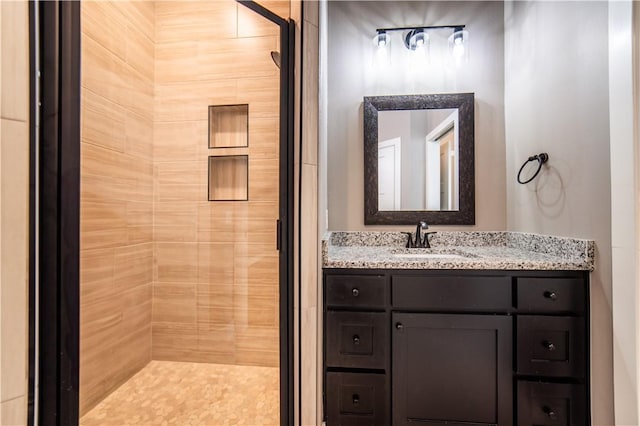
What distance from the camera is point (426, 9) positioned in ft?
6.70

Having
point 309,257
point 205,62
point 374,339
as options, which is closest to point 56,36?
point 205,62

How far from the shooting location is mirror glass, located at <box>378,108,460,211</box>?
2010mm

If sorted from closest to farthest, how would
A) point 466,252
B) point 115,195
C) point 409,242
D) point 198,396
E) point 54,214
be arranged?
point 54,214 < point 115,195 < point 198,396 < point 466,252 < point 409,242

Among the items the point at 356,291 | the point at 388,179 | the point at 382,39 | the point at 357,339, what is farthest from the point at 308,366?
the point at 382,39

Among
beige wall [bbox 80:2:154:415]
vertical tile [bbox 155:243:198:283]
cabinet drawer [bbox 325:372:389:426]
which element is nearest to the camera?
beige wall [bbox 80:2:154:415]

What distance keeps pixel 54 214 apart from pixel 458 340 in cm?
157

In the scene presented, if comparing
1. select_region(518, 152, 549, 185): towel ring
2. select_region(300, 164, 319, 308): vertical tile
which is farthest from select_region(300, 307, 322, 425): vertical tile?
select_region(518, 152, 549, 185): towel ring

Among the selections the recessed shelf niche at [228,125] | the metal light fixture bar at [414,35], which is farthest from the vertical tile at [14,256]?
the metal light fixture bar at [414,35]

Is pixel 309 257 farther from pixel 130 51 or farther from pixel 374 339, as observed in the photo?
pixel 130 51

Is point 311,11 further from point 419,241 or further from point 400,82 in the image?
point 419,241

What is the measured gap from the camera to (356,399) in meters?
1.43

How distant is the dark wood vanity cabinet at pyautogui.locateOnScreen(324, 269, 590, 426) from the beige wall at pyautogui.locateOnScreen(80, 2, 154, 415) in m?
0.94

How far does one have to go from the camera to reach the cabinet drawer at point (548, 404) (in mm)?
1337

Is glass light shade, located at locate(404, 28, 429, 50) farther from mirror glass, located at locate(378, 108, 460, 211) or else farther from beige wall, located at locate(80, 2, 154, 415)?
beige wall, located at locate(80, 2, 154, 415)
